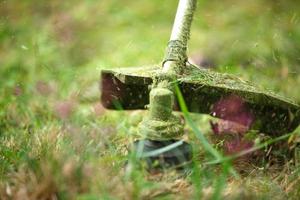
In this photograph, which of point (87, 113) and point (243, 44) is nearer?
point (87, 113)

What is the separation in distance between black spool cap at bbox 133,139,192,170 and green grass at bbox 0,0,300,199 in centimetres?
4

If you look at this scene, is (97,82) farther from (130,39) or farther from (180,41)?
(180,41)

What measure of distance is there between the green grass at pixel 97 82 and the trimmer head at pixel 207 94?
0.15 meters

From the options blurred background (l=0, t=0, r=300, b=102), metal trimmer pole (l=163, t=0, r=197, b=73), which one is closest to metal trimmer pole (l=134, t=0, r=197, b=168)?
metal trimmer pole (l=163, t=0, r=197, b=73)

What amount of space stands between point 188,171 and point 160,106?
0.89 feet

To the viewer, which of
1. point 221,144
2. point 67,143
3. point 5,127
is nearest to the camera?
point 67,143

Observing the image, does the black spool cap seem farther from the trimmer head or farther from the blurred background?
the blurred background

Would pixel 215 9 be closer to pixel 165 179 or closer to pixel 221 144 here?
pixel 221 144

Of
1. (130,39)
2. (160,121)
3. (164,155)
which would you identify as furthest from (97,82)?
(164,155)

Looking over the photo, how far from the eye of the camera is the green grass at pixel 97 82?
1.46 meters

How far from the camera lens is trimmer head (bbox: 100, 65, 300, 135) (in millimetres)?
2045

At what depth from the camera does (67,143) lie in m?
1.85

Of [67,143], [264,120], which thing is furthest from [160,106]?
[264,120]

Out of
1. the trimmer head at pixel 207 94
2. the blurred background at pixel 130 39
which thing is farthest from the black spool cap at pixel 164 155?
the blurred background at pixel 130 39
